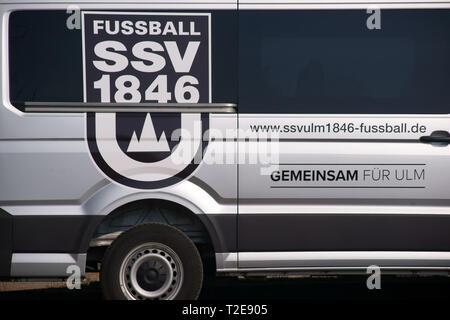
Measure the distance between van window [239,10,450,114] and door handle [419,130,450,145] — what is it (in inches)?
7.1

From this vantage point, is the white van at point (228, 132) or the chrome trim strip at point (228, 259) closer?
the white van at point (228, 132)

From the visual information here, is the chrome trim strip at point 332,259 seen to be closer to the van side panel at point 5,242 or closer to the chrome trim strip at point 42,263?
the chrome trim strip at point 42,263

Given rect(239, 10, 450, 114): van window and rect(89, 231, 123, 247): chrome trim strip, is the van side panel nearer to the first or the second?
rect(89, 231, 123, 247): chrome trim strip

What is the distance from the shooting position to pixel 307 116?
18.7 ft

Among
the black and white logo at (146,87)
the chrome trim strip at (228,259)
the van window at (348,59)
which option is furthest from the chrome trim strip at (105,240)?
the van window at (348,59)

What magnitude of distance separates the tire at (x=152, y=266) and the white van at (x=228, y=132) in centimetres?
1

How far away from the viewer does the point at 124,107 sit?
569 cm

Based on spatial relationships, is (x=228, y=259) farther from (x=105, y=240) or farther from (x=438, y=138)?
(x=438, y=138)

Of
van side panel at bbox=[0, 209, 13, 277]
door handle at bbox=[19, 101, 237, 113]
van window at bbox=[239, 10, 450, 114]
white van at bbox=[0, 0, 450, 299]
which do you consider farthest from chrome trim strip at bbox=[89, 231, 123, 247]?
van window at bbox=[239, 10, 450, 114]

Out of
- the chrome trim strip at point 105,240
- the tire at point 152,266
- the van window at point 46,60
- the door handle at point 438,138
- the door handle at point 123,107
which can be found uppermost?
the van window at point 46,60

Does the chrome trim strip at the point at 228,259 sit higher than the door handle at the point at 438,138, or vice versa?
the door handle at the point at 438,138

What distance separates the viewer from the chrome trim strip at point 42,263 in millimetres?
5703

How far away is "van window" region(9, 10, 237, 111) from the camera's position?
5.70m

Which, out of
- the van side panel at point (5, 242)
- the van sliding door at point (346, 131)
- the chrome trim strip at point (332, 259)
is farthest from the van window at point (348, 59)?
the van side panel at point (5, 242)
